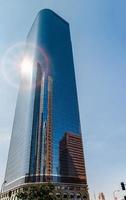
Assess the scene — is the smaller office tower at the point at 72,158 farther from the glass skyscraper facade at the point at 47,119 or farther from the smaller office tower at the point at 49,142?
the smaller office tower at the point at 49,142

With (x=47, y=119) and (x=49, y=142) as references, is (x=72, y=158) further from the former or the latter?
(x=47, y=119)

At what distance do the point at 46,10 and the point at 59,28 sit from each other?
22167 millimetres

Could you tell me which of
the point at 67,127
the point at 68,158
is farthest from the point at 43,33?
the point at 68,158

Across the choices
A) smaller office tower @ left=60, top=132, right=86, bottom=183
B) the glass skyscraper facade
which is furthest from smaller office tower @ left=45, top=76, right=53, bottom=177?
smaller office tower @ left=60, top=132, right=86, bottom=183

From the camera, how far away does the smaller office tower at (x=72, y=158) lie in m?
124

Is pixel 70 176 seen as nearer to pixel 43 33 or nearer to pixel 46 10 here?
pixel 43 33

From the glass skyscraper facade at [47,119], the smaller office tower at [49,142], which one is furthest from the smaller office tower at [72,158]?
the smaller office tower at [49,142]

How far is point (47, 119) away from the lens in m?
131

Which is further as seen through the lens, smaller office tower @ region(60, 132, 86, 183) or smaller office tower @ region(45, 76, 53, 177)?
smaller office tower @ region(60, 132, 86, 183)

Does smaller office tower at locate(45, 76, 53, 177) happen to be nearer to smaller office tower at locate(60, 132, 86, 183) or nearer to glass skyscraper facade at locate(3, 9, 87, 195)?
glass skyscraper facade at locate(3, 9, 87, 195)

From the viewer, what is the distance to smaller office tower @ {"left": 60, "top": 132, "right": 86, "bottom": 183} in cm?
12396

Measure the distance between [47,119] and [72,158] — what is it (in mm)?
33217

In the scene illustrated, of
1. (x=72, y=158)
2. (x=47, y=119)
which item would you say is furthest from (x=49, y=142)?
(x=72, y=158)

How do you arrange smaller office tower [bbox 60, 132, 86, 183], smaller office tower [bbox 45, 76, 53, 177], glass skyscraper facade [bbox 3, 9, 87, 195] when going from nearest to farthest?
smaller office tower [bbox 45, 76, 53, 177] < glass skyscraper facade [bbox 3, 9, 87, 195] < smaller office tower [bbox 60, 132, 86, 183]
